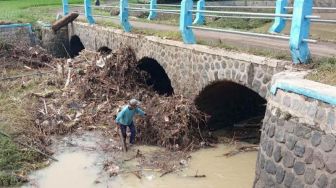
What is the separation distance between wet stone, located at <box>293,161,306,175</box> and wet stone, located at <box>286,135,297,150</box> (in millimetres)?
239

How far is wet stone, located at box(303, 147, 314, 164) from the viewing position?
5.22 m

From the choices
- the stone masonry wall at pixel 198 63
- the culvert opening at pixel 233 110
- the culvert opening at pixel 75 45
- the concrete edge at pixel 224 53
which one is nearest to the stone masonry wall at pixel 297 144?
the concrete edge at pixel 224 53

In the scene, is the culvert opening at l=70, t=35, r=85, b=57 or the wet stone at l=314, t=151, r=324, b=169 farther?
the culvert opening at l=70, t=35, r=85, b=57

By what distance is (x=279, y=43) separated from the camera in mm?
9633

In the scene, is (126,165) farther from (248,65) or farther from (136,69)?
(136,69)

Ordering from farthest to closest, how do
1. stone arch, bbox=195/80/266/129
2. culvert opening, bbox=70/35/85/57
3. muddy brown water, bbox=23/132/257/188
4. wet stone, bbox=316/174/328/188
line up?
culvert opening, bbox=70/35/85/57, stone arch, bbox=195/80/266/129, muddy brown water, bbox=23/132/257/188, wet stone, bbox=316/174/328/188

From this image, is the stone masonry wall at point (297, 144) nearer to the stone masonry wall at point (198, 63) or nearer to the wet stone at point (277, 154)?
the wet stone at point (277, 154)

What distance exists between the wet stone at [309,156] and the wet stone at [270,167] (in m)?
0.74

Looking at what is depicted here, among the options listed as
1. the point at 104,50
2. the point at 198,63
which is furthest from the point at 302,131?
the point at 104,50

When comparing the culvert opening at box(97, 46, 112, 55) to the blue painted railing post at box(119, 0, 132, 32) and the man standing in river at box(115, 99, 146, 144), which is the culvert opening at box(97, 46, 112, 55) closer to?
the blue painted railing post at box(119, 0, 132, 32)

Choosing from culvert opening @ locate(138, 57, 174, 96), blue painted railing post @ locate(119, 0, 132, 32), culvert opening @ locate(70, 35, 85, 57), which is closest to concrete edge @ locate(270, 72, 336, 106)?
culvert opening @ locate(138, 57, 174, 96)

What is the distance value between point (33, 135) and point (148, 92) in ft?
11.8

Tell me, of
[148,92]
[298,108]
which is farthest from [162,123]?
[298,108]

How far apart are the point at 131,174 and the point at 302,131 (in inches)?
170
